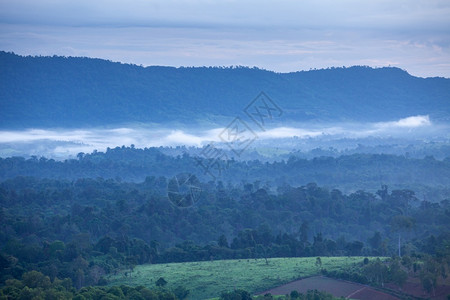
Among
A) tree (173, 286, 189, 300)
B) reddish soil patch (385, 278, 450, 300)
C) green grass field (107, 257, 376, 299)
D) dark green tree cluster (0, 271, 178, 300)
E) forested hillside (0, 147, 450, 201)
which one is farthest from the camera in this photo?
forested hillside (0, 147, 450, 201)

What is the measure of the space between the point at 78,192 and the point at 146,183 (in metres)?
11.4

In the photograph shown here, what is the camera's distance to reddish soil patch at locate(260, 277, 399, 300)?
36719 millimetres

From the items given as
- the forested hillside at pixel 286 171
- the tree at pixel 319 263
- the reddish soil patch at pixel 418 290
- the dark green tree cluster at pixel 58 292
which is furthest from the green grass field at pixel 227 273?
the forested hillside at pixel 286 171

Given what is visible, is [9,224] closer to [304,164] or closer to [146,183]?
[146,183]

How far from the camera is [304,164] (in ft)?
345

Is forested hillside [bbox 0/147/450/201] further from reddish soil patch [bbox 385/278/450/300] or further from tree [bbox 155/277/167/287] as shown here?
tree [bbox 155/277/167/287]

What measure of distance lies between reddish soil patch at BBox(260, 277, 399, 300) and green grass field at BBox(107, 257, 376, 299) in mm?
730

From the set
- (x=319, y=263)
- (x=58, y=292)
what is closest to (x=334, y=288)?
(x=319, y=263)

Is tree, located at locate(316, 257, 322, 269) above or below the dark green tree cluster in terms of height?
below

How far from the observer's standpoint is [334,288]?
3812 cm

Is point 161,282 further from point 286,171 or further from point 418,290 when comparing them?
point 286,171

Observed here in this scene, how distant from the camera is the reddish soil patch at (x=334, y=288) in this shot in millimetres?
36719

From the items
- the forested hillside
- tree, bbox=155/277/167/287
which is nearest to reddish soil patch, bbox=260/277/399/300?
tree, bbox=155/277/167/287

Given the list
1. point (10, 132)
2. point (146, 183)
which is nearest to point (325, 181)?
point (146, 183)
